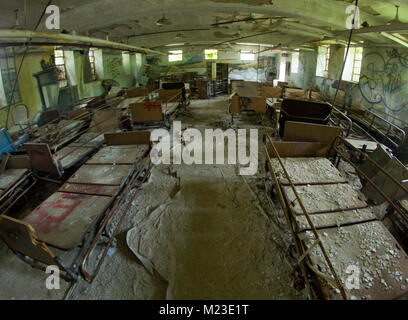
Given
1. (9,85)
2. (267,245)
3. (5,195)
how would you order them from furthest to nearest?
1. (9,85)
2. (5,195)
3. (267,245)

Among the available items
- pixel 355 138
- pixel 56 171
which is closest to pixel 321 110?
pixel 355 138

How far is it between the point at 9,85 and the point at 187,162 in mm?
7115

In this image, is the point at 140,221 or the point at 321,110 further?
the point at 321,110

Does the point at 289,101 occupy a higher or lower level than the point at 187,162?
higher

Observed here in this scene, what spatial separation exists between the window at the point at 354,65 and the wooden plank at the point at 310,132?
9.41 metres

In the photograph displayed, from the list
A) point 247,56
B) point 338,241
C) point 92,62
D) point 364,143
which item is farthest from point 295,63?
point 338,241

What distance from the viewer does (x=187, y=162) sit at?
20.6 ft

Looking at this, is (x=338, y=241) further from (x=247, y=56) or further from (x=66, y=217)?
(x=247, y=56)

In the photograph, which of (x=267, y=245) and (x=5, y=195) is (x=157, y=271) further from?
(x=5, y=195)

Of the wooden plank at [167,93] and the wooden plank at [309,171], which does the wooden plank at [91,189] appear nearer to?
the wooden plank at [309,171]

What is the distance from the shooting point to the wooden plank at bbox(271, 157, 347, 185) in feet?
13.5

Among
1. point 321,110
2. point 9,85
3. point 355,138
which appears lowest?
point 355,138

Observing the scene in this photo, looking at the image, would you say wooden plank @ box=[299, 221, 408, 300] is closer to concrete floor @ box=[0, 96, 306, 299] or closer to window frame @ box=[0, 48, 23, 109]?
concrete floor @ box=[0, 96, 306, 299]

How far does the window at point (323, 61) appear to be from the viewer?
1602cm
